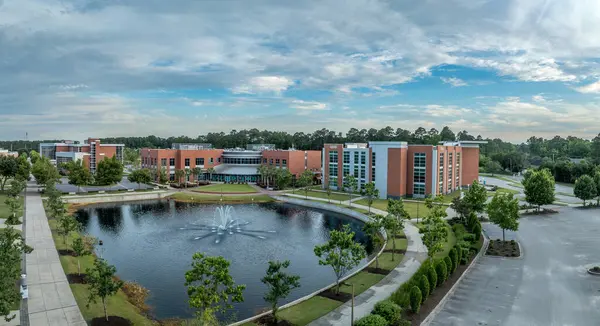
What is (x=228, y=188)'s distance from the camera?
72.2m

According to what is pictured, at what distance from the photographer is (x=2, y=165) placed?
6241 centimetres

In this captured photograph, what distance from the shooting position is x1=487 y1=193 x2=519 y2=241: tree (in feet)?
110

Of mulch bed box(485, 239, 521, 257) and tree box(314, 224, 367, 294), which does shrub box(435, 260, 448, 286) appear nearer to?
tree box(314, 224, 367, 294)

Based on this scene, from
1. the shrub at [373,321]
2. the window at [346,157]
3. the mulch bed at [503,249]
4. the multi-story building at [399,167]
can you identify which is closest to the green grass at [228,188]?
the multi-story building at [399,167]

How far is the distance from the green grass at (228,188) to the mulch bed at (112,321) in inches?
1923

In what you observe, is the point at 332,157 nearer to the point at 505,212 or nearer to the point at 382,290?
the point at 505,212

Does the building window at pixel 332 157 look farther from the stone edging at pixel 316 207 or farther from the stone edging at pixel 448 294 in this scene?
the stone edging at pixel 448 294

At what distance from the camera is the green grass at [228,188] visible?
228 feet

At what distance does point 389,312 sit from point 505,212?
20876 millimetres

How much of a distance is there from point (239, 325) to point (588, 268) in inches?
980

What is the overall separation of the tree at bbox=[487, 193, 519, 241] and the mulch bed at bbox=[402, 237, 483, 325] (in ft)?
27.3

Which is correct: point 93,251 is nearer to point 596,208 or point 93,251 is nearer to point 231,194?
point 231,194

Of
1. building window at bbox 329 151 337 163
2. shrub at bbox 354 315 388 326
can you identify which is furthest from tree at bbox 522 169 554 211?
shrub at bbox 354 315 388 326

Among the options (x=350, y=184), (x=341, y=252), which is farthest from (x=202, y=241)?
(x=350, y=184)
